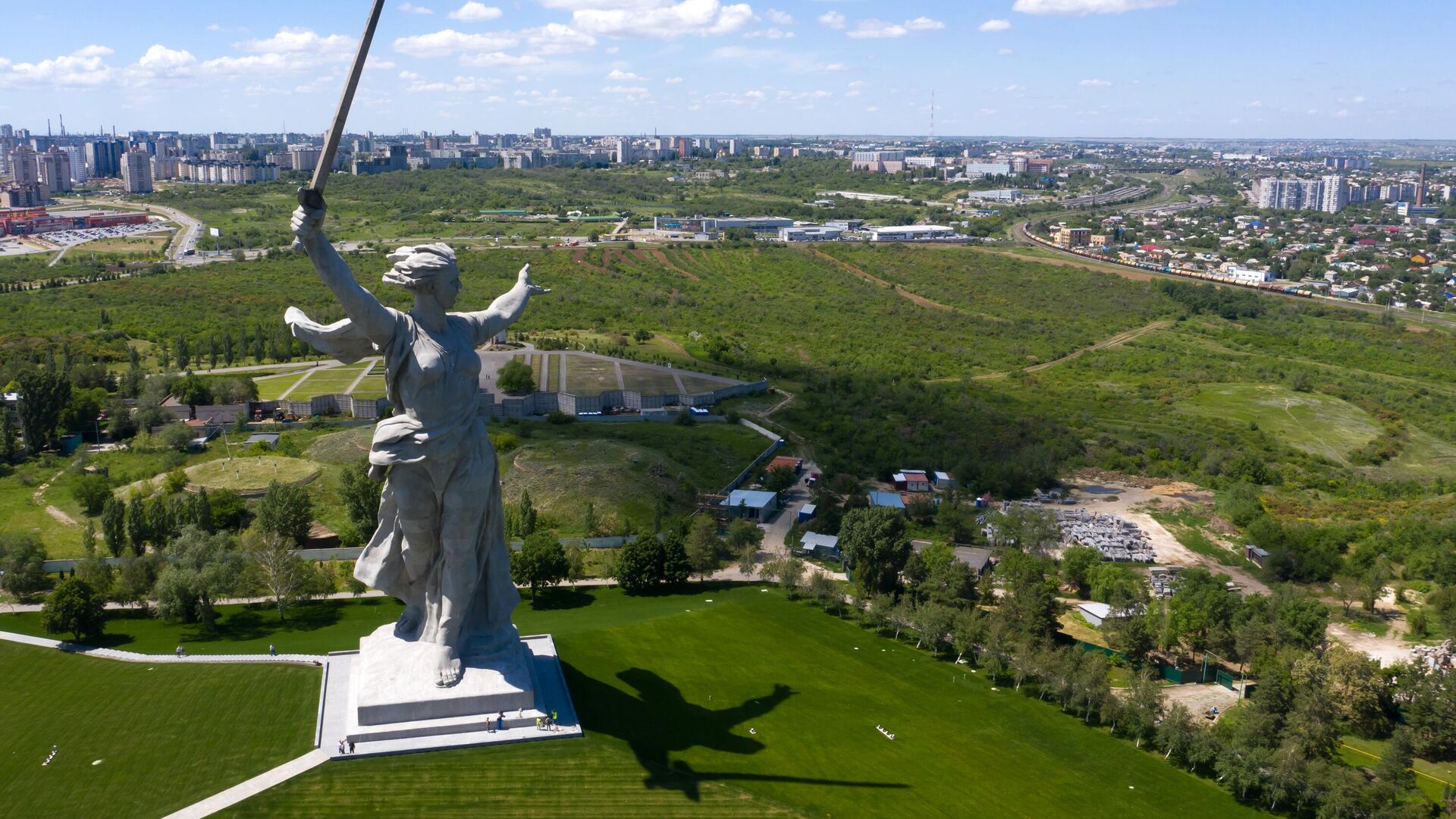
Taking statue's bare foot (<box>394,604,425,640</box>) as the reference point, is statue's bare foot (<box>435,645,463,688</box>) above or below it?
below

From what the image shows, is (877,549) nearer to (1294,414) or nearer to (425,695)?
(425,695)

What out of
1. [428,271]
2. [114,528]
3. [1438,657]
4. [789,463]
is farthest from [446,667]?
[789,463]

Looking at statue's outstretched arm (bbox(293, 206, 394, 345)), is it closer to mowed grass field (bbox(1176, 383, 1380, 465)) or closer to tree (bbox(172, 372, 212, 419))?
tree (bbox(172, 372, 212, 419))

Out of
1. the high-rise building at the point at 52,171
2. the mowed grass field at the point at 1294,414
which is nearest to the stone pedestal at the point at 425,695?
the mowed grass field at the point at 1294,414

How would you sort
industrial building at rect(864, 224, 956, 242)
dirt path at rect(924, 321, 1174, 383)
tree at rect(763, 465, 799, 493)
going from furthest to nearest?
1. industrial building at rect(864, 224, 956, 242)
2. dirt path at rect(924, 321, 1174, 383)
3. tree at rect(763, 465, 799, 493)

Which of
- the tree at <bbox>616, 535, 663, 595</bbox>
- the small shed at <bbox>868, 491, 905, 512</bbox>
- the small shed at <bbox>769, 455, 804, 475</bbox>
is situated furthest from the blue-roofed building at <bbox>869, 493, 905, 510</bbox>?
the tree at <bbox>616, 535, 663, 595</bbox>

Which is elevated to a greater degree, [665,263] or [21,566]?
[665,263]

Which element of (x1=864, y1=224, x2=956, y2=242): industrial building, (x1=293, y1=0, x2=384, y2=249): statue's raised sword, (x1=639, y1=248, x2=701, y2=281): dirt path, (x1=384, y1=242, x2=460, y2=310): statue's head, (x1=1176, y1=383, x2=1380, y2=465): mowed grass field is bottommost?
(x1=1176, y1=383, x2=1380, y2=465): mowed grass field
